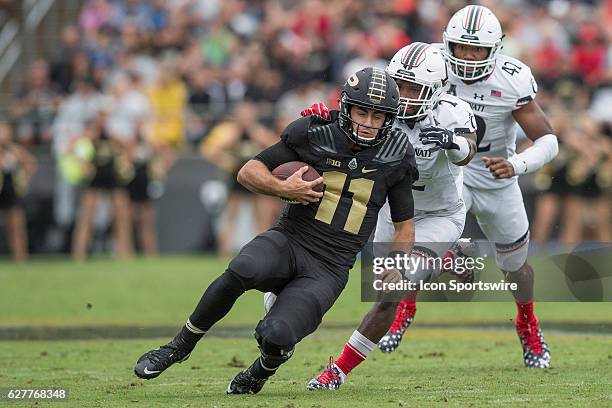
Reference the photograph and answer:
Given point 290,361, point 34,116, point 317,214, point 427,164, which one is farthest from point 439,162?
point 34,116

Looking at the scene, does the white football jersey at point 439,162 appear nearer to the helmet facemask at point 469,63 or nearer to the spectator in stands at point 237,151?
the helmet facemask at point 469,63

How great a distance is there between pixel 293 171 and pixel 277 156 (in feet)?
0.51

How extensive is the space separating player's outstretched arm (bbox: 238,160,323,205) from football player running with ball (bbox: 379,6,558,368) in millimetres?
1451

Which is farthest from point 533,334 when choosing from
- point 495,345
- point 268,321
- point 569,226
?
point 569,226

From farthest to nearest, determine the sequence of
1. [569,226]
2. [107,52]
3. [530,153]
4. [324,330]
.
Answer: [107,52], [569,226], [324,330], [530,153]

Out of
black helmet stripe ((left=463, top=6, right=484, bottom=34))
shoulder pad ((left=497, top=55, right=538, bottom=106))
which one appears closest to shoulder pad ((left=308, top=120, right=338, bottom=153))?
black helmet stripe ((left=463, top=6, right=484, bottom=34))

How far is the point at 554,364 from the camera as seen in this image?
8.16 m

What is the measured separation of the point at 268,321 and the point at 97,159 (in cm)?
1210

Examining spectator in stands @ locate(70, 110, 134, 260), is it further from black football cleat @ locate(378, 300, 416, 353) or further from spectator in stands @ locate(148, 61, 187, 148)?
black football cleat @ locate(378, 300, 416, 353)

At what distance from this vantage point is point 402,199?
6.90 meters

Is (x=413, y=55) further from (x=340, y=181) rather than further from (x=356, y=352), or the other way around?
(x=356, y=352)

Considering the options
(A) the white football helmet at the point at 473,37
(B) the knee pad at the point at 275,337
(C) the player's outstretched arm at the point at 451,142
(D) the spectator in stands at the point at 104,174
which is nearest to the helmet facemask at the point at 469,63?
(A) the white football helmet at the point at 473,37

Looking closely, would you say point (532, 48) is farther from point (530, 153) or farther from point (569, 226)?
point (530, 153)

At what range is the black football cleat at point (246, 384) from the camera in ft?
22.1
